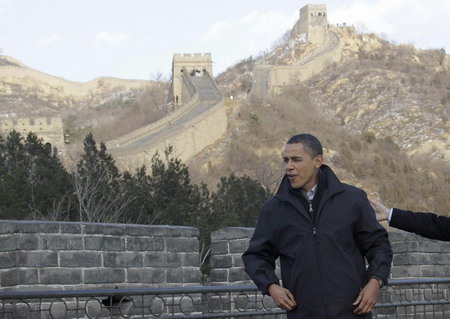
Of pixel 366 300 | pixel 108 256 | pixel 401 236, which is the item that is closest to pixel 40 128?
pixel 401 236

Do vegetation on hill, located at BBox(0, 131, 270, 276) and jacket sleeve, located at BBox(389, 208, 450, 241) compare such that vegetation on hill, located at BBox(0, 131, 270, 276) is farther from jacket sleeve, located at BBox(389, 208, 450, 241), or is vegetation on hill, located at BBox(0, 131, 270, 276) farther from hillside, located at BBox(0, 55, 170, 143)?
hillside, located at BBox(0, 55, 170, 143)

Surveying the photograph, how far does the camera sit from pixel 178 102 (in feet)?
232

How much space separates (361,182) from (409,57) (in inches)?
1441

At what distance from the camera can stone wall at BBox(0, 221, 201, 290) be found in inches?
292

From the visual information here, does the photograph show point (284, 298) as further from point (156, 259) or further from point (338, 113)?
point (338, 113)

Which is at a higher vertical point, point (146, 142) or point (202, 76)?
point (202, 76)

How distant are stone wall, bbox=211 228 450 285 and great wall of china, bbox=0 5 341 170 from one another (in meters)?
37.8

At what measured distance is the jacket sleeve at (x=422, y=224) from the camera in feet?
16.5

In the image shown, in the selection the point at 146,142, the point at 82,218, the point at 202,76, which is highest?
the point at 202,76

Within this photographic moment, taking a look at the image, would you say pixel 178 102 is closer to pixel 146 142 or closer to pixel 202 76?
pixel 202 76

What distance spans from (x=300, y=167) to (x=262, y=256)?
51cm

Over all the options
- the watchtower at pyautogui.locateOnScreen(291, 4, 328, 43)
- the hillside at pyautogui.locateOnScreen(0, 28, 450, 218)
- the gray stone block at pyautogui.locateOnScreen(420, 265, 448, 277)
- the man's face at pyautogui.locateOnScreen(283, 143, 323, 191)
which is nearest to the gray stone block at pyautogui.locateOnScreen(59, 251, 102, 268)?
the man's face at pyautogui.locateOnScreen(283, 143, 323, 191)

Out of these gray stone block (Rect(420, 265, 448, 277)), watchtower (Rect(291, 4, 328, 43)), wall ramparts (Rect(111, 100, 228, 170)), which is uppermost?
watchtower (Rect(291, 4, 328, 43))

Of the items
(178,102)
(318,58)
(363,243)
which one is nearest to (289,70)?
(318,58)
